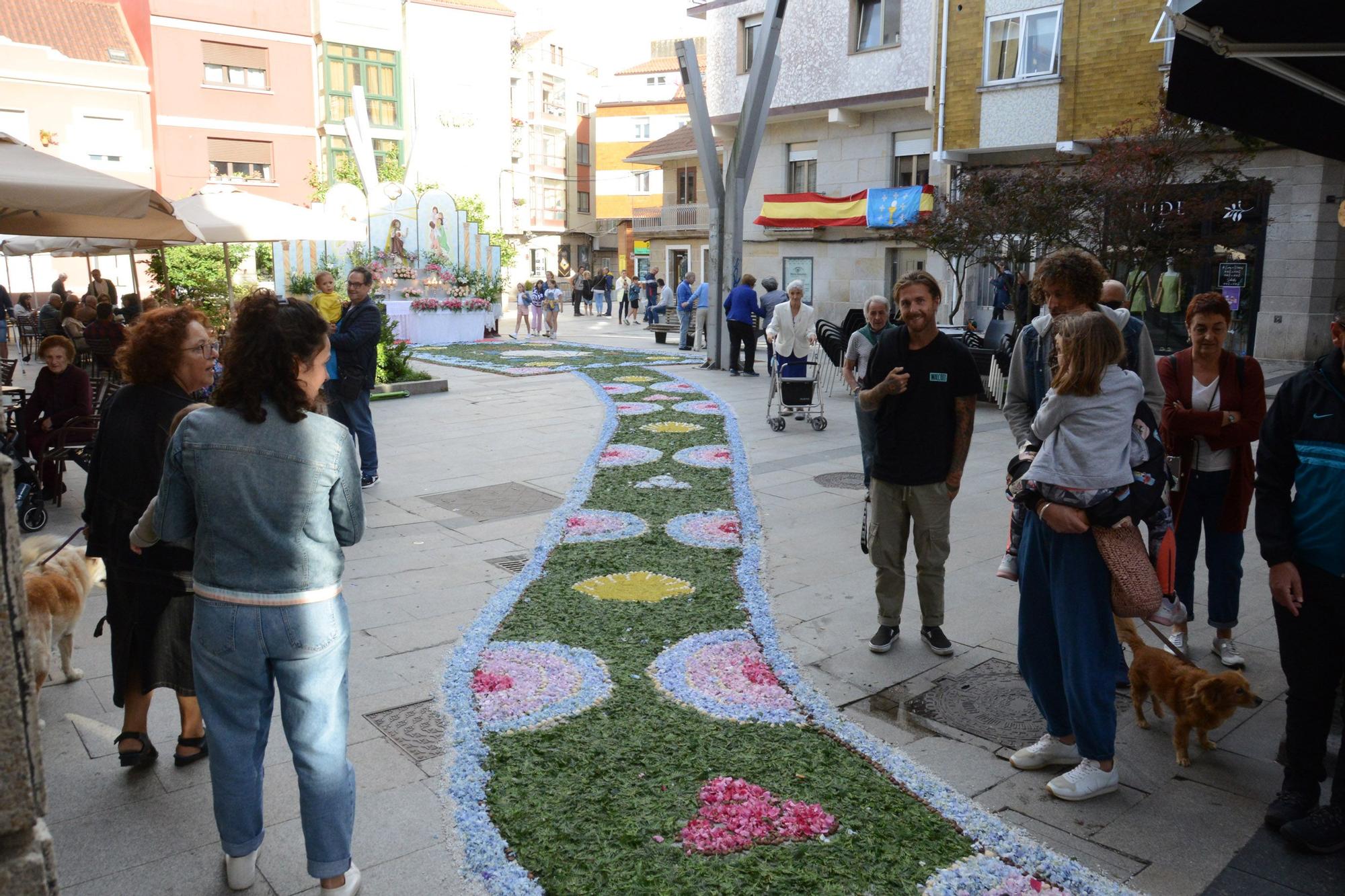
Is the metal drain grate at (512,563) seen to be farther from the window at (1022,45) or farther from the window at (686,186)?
the window at (686,186)

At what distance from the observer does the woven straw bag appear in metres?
3.42

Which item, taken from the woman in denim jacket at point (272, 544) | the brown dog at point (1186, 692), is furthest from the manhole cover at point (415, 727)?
the brown dog at point (1186, 692)

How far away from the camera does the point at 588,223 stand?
6450 centimetres

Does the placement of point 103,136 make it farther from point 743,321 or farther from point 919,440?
point 919,440

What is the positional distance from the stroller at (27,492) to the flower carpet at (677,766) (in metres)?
3.66

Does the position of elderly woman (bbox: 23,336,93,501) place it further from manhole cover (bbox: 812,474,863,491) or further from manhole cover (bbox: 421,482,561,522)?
manhole cover (bbox: 812,474,863,491)

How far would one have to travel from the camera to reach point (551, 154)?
2490 inches

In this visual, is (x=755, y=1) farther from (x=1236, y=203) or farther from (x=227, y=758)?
(x=227, y=758)

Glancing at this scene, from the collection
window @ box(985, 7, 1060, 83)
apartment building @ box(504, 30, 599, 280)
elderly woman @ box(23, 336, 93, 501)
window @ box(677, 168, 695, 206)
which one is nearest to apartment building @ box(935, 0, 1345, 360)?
window @ box(985, 7, 1060, 83)

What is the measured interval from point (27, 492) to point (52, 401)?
103cm

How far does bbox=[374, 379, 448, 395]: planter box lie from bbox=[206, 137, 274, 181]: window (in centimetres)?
2637

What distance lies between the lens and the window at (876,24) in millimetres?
25375

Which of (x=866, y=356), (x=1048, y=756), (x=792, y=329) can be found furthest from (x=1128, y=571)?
(x=792, y=329)

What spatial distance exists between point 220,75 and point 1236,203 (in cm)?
3397
